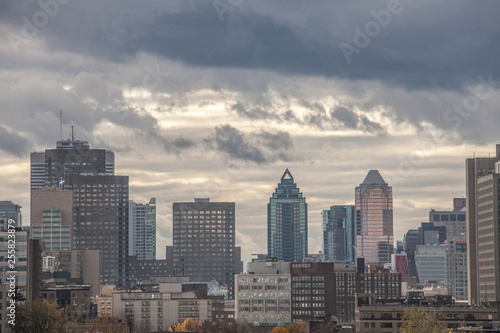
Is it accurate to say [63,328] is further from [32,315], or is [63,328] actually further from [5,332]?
[5,332]

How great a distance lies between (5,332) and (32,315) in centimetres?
1263

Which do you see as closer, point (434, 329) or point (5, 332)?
point (5, 332)

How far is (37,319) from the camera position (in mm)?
183500

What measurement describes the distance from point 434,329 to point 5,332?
68.6 m

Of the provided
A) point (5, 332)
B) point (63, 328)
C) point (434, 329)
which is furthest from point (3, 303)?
point (434, 329)

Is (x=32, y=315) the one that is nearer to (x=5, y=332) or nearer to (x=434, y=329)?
(x=5, y=332)

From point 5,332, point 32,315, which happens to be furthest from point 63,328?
point 5,332

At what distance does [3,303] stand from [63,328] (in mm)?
22070

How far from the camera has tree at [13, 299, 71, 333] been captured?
180 m

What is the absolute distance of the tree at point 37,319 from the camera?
180 metres

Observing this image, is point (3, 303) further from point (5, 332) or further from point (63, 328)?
point (63, 328)

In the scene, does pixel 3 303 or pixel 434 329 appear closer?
pixel 3 303

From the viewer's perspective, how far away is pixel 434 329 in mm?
192750

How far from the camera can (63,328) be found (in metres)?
194
